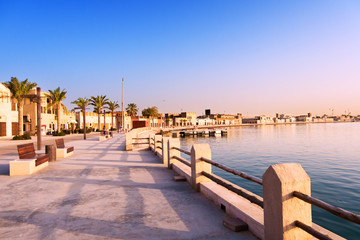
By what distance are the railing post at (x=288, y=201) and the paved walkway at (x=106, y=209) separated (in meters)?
0.93

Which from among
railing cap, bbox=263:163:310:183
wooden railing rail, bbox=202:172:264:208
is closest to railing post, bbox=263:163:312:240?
railing cap, bbox=263:163:310:183

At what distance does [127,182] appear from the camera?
8.00 meters

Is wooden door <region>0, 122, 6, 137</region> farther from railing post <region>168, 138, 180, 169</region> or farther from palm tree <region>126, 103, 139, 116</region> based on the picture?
palm tree <region>126, 103, 139, 116</region>

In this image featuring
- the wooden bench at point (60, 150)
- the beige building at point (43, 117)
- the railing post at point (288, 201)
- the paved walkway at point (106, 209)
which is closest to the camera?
the railing post at point (288, 201)

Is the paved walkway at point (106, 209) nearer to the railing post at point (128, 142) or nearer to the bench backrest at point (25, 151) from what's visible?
the bench backrest at point (25, 151)

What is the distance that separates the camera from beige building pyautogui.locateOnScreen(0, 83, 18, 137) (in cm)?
4072

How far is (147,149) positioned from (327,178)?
15.1 m

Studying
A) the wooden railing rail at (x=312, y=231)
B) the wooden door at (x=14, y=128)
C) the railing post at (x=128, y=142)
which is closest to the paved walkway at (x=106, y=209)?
the wooden railing rail at (x=312, y=231)

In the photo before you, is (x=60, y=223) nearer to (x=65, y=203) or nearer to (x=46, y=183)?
(x=65, y=203)

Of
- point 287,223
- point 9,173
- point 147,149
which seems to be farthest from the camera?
point 147,149

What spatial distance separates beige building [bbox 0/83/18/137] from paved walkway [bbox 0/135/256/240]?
40358 millimetres

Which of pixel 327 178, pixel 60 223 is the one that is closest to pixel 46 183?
pixel 60 223

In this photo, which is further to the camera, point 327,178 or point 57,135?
point 57,135

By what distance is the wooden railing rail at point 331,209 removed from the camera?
2.55m
